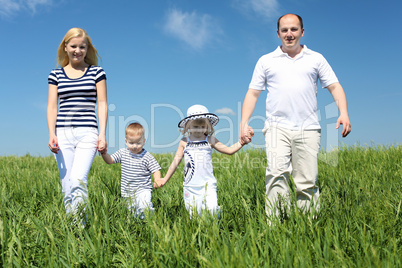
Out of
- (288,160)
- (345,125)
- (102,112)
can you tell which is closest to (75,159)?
(102,112)

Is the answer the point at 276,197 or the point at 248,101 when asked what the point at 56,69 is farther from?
the point at 276,197

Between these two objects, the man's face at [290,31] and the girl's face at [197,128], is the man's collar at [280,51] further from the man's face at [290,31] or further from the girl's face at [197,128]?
the girl's face at [197,128]

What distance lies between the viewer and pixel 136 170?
3.99m

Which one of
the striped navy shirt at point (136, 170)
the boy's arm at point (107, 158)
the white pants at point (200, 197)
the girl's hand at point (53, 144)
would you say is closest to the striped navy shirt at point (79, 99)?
the girl's hand at point (53, 144)

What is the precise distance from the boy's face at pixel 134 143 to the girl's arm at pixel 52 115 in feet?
2.73

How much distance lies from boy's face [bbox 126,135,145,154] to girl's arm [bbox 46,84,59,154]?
2.73 ft

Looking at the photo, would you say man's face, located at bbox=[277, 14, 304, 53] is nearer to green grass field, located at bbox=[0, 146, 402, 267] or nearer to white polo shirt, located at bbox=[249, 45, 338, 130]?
white polo shirt, located at bbox=[249, 45, 338, 130]

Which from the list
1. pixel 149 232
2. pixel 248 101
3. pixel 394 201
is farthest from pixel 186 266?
pixel 394 201

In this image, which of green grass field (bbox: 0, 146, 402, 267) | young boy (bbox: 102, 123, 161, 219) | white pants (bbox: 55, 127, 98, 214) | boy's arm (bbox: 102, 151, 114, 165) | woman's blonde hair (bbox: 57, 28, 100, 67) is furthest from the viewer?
young boy (bbox: 102, 123, 161, 219)

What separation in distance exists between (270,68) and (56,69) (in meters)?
2.23

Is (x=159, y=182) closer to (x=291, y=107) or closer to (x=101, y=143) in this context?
(x=101, y=143)

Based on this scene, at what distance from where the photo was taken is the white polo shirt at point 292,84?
3436 mm

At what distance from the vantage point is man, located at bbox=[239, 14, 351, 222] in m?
3.42

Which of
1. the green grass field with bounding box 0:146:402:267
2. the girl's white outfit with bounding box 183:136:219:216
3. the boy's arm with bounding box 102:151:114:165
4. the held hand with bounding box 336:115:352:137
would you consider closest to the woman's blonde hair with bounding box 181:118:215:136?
the girl's white outfit with bounding box 183:136:219:216
